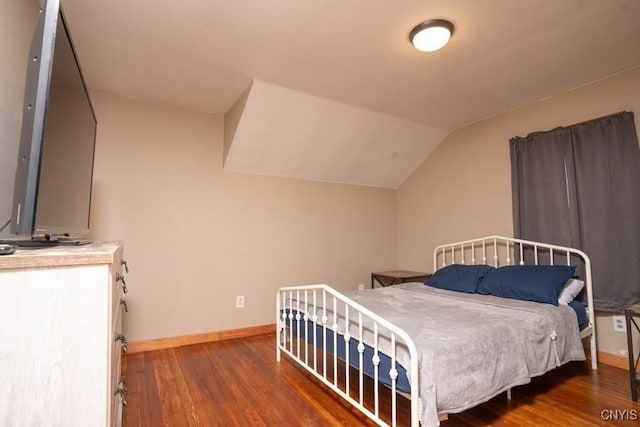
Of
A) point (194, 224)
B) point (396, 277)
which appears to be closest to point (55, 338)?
point (194, 224)

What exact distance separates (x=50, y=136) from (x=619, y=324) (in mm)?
3651

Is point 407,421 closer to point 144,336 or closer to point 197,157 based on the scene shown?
point 144,336

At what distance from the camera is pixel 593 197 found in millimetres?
2633

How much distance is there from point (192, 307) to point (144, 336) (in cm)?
46

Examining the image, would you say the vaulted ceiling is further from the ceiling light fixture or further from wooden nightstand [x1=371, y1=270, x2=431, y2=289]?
wooden nightstand [x1=371, y1=270, x2=431, y2=289]

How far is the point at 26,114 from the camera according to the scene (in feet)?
2.80

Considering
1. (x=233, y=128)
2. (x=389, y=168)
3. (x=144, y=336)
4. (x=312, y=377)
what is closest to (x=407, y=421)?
(x=312, y=377)

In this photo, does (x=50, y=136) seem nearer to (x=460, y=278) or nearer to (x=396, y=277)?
(x=460, y=278)

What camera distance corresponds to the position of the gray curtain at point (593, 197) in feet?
8.02

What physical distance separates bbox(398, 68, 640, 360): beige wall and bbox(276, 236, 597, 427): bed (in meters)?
0.30

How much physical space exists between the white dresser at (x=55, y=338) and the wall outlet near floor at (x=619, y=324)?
10.9ft

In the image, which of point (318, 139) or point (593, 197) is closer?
point (593, 197)

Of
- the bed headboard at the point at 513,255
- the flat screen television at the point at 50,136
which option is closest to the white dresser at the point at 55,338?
the flat screen television at the point at 50,136

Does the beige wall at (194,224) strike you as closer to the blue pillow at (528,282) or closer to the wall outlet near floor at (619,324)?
the blue pillow at (528,282)
